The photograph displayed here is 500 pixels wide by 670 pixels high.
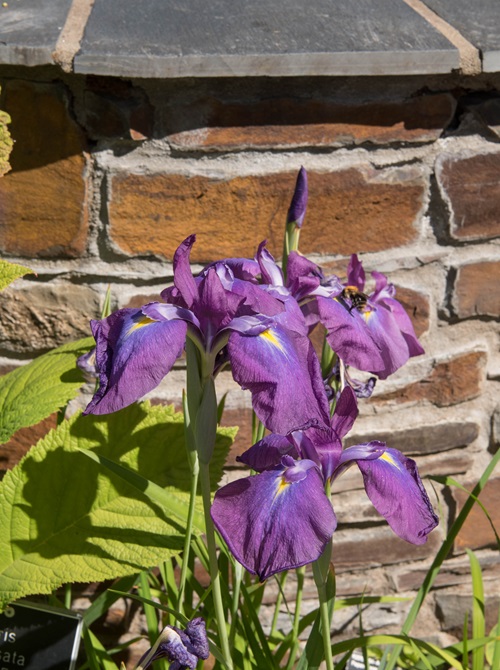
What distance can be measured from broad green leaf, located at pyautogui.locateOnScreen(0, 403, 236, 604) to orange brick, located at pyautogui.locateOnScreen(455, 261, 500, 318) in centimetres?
42

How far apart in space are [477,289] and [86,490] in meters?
0.57

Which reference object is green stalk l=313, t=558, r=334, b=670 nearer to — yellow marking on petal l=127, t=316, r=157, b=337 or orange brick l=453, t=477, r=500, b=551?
yellow marking on petal l=127, t=316, r=157, b=337

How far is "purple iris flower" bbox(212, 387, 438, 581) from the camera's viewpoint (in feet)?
1.86

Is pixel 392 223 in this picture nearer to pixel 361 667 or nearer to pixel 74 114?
pixel 74 114

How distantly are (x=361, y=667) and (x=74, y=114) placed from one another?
2.52 ft

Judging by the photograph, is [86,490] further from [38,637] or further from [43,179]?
[43,179]

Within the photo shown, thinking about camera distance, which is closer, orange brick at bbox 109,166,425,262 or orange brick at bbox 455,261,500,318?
orange brick at bbox 109,166,425,262

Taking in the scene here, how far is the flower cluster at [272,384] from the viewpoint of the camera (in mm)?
568

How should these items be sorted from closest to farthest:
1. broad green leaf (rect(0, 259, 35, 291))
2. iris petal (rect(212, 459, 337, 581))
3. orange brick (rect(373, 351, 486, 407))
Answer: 1. iris petal (rect(212, 459, 337, 581))
2. broad green leaf (rect(0, 259, 35, 291))
3. orange brick (rect(373, 351, 486, 407))

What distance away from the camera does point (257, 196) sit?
980 mm

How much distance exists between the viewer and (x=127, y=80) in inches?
35.5

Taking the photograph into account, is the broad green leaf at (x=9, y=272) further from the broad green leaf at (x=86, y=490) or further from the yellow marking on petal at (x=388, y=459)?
the yellow marking on petal at (x=388, y=459)

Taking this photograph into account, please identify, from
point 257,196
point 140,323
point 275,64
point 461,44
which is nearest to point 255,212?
point 257,196

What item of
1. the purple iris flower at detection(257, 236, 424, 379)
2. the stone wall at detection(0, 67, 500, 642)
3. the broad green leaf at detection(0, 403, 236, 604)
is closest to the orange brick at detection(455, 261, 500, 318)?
the stone wall at detection(0, 67, 500, 642)
